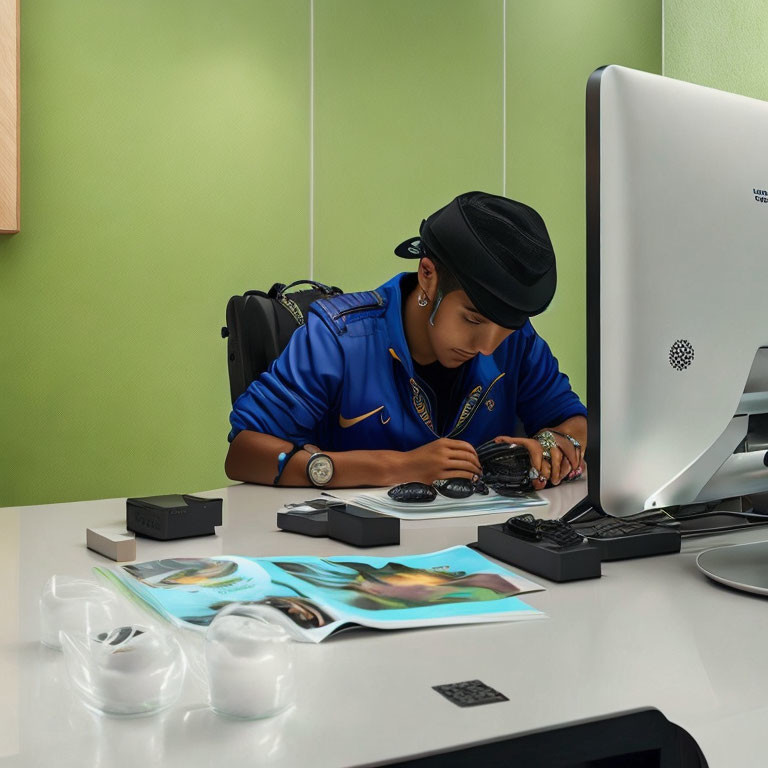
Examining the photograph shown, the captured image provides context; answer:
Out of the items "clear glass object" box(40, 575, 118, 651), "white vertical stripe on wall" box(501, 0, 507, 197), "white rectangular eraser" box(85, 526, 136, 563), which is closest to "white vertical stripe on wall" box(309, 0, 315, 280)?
"white vertical stripe on wall" box(501, 0, 507, 197)

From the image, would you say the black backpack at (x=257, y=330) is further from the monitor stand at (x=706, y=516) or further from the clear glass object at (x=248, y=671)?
the clear glass object at (x=248, y=671)

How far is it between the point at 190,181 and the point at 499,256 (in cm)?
161

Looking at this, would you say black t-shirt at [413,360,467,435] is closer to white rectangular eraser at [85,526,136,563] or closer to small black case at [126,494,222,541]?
small black case at [126,494,222,541]

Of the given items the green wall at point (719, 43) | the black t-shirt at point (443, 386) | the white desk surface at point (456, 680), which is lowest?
Answer: the white desk surface at point (456, 680)

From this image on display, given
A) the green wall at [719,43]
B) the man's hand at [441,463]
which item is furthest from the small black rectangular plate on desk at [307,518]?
the green wall at [719,43]

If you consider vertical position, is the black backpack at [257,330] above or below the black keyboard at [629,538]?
above

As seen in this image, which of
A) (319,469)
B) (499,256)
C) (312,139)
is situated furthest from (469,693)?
→ (312,139)

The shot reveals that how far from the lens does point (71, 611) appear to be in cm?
68

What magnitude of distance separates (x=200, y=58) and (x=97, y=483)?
1.42 metres

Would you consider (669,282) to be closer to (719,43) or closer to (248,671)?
(248,671)

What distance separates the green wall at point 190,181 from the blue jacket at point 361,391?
112cm

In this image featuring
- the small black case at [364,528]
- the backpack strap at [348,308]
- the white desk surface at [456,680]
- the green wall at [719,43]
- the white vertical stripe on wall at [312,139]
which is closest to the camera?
the white desk surface at [456,680]

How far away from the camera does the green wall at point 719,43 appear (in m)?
3.34

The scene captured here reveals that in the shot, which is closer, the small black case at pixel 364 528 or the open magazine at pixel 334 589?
the open magazine at pixel 334 589
